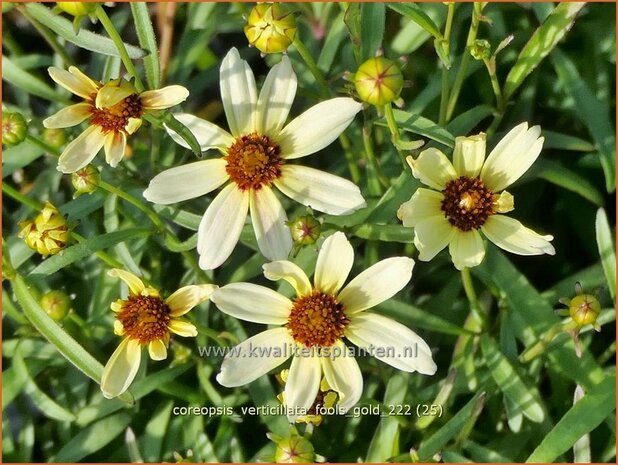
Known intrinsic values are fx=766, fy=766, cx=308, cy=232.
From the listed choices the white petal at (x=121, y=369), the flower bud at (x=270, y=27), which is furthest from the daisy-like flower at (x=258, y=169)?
the white petal at (x=121, y=369)

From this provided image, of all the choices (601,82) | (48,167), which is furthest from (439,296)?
(48,167)

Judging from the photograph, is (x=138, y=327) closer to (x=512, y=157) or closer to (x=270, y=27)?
(x=270, y=27)

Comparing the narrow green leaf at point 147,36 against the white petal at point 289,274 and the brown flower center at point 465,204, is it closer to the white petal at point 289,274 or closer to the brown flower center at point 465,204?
the white petal at point 289,274

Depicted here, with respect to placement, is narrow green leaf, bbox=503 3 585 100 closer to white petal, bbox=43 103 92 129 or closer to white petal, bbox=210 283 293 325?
white petal, bbox=210 283 293 325

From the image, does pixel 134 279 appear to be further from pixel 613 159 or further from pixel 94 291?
pixel 613 159

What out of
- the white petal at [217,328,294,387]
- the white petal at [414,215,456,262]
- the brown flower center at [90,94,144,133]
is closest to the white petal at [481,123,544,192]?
the white petal at [414,215,456,262]
